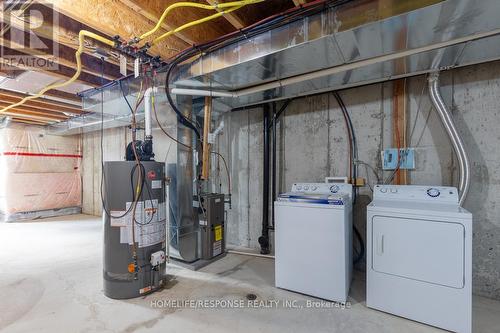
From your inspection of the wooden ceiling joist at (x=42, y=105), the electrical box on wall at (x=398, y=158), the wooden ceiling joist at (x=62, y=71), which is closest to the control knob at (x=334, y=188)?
the electrical box on wall at (x=398, y=158)

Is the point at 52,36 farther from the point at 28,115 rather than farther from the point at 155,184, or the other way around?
the point at 28,115

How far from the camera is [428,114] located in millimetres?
2424

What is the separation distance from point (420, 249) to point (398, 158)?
1.01 meters

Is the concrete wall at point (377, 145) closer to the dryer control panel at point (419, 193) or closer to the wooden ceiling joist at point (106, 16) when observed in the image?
the dryer control panel at point (419, 193)

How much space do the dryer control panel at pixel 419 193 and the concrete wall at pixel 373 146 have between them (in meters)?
0.32

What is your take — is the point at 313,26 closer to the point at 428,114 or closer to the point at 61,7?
the point at 428,114

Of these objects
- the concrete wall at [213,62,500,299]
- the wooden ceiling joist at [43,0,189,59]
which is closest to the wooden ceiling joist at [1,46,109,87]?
the wooden ceiling joist at [43,0,189,59]

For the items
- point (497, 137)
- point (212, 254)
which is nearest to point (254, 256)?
point (212, 254)

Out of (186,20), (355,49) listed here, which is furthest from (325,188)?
(186,20)

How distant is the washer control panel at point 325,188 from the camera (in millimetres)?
2565

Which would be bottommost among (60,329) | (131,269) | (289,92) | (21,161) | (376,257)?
(60,329)

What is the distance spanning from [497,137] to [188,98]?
3.04 meters

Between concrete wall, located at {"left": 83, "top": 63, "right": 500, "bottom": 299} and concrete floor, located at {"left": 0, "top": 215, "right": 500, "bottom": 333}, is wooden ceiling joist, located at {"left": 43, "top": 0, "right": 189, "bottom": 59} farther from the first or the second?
concrete floor, located at {"left": 0, "top": 215, "right": 500, "bottom": 333}

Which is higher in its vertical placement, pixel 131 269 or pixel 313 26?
pixel 313 26
